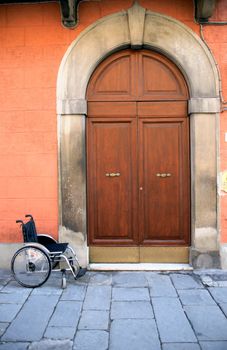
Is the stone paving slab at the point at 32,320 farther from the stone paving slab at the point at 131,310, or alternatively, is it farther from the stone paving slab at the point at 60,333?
the stone paving slab at the point at 131,310

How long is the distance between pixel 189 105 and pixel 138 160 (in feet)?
3.87

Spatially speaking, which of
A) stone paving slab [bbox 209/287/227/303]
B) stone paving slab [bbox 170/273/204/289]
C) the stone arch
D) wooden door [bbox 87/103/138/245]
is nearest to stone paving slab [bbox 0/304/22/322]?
the stone arch

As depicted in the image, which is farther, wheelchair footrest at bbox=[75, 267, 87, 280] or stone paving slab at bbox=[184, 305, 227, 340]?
wheelchair footrest at bbox=[75, 267, 87, 280]

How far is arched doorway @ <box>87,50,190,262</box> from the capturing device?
6.00 m

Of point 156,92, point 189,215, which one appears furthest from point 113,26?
point 189,215

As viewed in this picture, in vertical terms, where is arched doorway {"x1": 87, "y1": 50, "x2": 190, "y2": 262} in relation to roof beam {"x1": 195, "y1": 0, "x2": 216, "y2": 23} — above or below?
below

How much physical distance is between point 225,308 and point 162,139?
2.74 meters

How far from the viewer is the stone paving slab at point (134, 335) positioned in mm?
3543

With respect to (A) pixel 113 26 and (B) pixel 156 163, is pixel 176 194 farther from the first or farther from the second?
(A) pixel 113 26

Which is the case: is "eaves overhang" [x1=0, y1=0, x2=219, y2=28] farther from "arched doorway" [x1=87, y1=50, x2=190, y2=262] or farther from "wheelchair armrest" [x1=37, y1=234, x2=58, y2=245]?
"wheelchair armrest" [x1=37, y1=234, x2=58, y2=245]

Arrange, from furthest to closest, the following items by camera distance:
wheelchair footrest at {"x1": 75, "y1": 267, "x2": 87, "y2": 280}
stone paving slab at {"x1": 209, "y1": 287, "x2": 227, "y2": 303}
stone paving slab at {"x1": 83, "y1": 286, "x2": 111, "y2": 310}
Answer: wheelchair footrest at {"x1": 75, "y1": 267, "x2": 87, "y2": 280}
stone paving slab at {"x1": 209, "y1": 287, "x2": 227, "y2": 303}
stone paving slab at {"x1": 83, "y1": 286, "x2": 111, "y2": 310}

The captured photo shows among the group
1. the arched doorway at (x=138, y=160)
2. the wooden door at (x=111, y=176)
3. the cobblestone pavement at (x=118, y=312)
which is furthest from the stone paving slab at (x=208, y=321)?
the wooden door at (x=111, y=176)

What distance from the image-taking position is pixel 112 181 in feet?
19.9

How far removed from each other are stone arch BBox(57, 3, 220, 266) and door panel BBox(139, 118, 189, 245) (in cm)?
20
